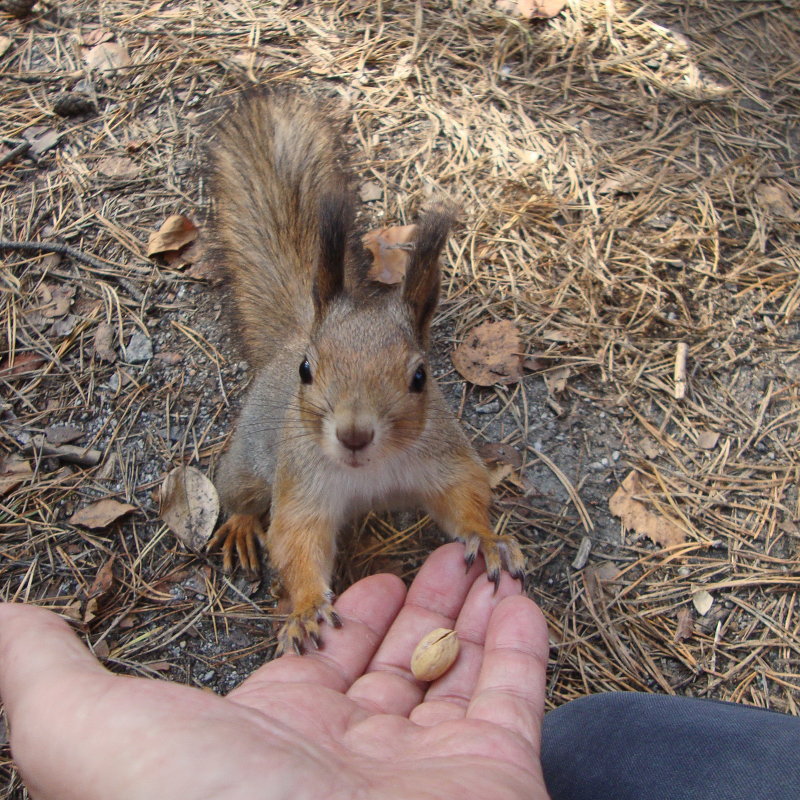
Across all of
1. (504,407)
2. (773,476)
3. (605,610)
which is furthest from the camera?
(504,407)

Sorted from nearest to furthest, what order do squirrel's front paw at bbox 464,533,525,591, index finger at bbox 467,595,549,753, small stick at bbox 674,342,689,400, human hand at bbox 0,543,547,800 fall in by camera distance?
1. human hand at bbox 0,543,547,800
2. index finger at bbox 467,595,549,753
3. squirrel's front paw at bbox 464,533,525,591
4. small stick at bbox 674,342,689,400

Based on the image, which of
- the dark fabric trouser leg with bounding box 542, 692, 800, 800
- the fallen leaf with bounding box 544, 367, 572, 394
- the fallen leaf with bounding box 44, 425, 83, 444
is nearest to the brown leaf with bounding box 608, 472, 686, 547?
the fallen leaf with bounding box 544, 367, 572, 394

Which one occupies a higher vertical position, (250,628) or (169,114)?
(169,114)

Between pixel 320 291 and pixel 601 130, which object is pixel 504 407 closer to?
pixel 320 291

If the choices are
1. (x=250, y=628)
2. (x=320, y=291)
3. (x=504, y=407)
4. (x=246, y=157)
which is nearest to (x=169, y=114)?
(x=246, y=157)

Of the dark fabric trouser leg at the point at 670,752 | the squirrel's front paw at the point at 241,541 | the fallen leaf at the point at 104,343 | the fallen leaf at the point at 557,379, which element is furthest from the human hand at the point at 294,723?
the fallen leaf at the point at 104,343

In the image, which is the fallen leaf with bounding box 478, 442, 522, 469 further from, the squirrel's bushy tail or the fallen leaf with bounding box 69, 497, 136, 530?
the fallen leaf with bounding box 69, 497, 136, 530
